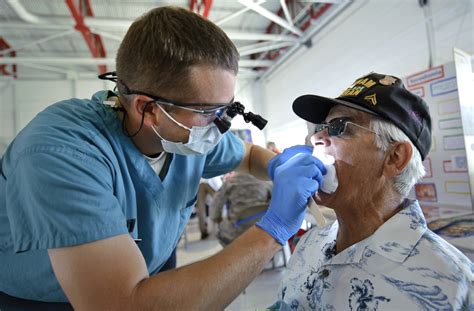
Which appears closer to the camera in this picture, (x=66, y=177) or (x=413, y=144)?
(x=66, y=177)

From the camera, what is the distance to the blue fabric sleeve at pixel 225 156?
4.68 ft

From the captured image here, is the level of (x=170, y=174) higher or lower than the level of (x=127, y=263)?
higher

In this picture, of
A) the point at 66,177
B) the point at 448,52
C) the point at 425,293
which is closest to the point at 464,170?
the point at 448,52

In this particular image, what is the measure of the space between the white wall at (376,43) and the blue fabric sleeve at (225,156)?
6.85ft

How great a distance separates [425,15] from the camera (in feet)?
8.59

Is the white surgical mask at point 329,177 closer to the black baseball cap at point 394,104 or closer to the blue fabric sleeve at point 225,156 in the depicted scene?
the black baseball cap at point 394,104

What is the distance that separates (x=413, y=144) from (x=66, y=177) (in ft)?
3.51

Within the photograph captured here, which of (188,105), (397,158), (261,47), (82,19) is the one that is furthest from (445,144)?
(82,19)

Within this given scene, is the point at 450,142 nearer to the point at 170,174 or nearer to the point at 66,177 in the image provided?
the point at 170,174

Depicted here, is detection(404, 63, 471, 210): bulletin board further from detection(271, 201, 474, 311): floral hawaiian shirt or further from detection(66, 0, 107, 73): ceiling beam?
detection(66, 0, 107, 73): ceiling beam

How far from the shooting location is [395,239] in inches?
36.1

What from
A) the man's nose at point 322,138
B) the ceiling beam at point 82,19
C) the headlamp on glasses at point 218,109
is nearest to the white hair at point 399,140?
the man's nose at point 322,138

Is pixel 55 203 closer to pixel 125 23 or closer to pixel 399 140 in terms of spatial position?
pixel 399 140

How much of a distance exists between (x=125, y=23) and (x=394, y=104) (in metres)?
3.86
